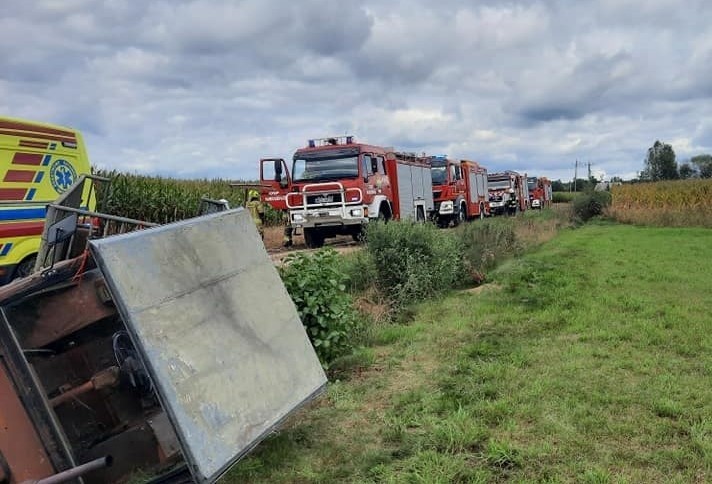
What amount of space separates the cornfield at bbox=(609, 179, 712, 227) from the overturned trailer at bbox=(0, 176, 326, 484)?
2585 centimetres

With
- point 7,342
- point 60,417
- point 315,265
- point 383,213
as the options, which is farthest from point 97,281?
point 383,213

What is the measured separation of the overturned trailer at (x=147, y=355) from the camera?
9.12 feet

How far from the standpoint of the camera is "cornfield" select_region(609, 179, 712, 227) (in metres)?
26.2

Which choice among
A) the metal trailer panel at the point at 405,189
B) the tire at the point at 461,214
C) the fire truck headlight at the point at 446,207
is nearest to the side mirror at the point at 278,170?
the metal trailer panel at the point at 405,189

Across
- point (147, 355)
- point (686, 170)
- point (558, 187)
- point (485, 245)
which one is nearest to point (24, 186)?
point (147, 355)

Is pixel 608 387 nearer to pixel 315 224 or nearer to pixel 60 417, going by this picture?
pixel 60 417

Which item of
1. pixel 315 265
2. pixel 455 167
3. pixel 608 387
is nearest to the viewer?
pixel 608 387

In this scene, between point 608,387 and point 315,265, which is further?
point 315,265

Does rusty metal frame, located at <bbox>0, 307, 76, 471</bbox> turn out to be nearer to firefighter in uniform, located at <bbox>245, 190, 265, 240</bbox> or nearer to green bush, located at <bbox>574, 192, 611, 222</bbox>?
firefighter in uniform, located at <bbox>245, 190, 265, 240</bbox>

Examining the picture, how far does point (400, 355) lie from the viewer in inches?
235

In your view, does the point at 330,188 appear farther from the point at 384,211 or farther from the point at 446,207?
the point at 446,207

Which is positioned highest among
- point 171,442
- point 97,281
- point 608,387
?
point 97,281

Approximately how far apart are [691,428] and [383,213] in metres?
13.4

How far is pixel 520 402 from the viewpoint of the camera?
4.48 m
